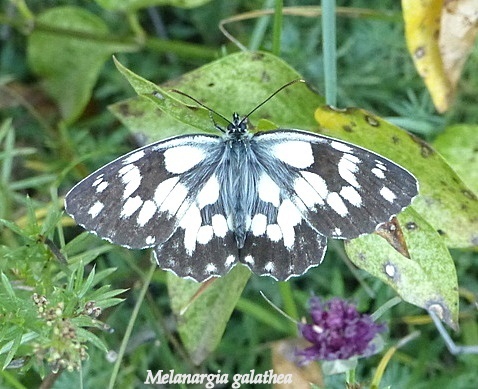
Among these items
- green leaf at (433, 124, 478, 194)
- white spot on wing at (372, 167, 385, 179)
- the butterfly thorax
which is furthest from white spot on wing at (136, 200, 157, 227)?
green leaf at (433, 124, 478, 194)

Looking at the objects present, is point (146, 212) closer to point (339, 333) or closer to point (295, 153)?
point (295, 153)

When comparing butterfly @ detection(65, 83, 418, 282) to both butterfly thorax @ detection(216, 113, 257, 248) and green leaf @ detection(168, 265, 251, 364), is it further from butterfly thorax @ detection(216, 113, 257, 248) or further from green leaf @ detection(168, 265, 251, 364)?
green leaf @ detection(168, 265, 251, 364)

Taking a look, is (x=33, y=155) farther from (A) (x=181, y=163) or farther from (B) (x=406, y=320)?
(B) (x=406, y=320)

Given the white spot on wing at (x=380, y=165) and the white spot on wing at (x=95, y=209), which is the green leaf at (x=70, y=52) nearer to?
the white spot on wing at (x=95, y=209)

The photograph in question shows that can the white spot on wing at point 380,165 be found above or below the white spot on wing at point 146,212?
below

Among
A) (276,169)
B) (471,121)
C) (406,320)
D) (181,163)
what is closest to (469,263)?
(406,320)

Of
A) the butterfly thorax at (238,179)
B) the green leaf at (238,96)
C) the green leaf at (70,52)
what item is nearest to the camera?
the butterfly thorax at (238,179)

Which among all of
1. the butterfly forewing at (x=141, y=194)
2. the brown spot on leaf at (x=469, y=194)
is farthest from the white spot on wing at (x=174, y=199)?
the brown spot on leaf at (x=469, y=194)
